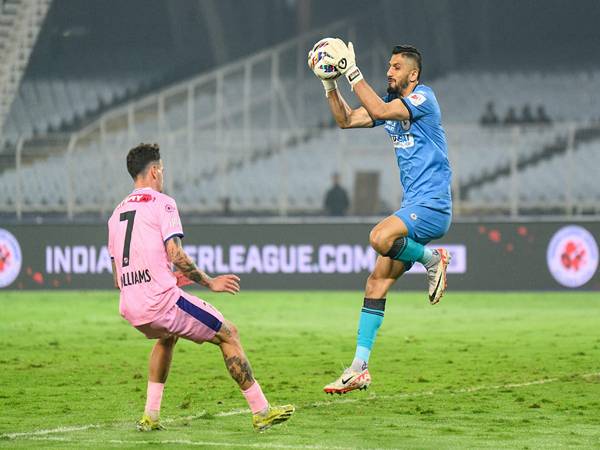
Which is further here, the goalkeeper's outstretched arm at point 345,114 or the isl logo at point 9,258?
the isl logo at point 9,258

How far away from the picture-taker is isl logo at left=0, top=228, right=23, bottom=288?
71.5 ft

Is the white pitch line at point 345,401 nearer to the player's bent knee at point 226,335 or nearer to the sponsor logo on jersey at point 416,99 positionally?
the player's bent knee at point 226,335

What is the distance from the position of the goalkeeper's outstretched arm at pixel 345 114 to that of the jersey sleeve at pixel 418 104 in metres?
0.39

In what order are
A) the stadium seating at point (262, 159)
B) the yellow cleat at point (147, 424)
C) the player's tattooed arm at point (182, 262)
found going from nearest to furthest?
the player's tattooed arm at point (182, 262) < the yellow cleat at point (147, 424) < the stadium seating at point (262, 159)

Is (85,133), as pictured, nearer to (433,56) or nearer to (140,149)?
(433,56)

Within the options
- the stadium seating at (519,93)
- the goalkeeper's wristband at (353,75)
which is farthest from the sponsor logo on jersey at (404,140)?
the stadium seating at (519,93)

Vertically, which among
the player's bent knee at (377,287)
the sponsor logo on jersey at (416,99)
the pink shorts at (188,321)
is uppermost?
the sponsor logo on jersey at (416,99)

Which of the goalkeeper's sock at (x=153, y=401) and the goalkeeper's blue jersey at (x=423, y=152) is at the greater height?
the goalkeeper's blue jersey at (x=423, y=152)

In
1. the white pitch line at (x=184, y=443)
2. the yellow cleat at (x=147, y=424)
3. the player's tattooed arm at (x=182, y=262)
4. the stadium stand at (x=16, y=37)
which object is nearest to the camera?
the white pitch line at (x=184, y=443)

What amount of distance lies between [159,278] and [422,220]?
212 cm

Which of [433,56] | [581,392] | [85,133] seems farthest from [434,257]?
[433,56]

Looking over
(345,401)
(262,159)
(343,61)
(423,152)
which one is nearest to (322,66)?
(343,61)

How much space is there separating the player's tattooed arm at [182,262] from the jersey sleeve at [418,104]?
2.03 meters

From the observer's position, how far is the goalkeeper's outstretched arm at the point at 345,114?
8.79 m
